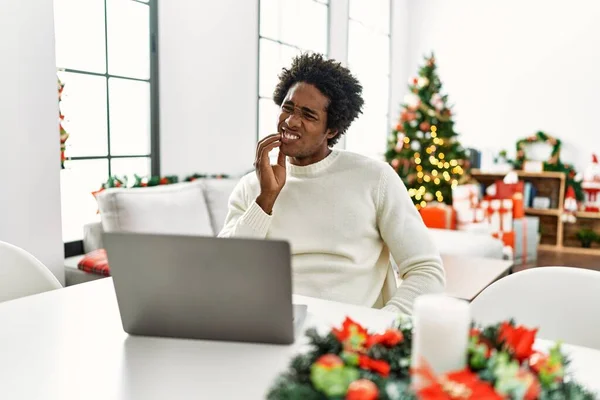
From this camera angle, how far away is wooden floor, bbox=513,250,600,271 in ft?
17.2

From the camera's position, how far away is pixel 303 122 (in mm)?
1679

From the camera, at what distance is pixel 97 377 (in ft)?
2.93

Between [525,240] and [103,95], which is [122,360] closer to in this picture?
[103,95]

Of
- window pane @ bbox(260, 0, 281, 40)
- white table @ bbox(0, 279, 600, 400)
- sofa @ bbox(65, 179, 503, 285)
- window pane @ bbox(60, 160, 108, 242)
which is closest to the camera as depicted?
white table @ bbox(0, 279, 600, 400)

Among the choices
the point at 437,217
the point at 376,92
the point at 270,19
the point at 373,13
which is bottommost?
the point at 437,217

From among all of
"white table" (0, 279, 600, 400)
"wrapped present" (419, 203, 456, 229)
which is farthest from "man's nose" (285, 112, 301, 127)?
"wrapped present" (419, 203, 456, 229)

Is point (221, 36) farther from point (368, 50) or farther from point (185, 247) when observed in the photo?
point (185, 247)

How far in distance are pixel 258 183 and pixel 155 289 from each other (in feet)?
2.60

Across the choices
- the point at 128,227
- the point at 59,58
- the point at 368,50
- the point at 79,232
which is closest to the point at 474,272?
the point at 128,227

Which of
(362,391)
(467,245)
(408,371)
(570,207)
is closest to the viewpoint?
(362,391)

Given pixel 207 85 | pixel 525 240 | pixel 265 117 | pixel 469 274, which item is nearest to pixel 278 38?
pixel 265 117

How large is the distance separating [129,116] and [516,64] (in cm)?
452

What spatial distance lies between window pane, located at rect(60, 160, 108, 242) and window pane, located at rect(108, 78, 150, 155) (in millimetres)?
183

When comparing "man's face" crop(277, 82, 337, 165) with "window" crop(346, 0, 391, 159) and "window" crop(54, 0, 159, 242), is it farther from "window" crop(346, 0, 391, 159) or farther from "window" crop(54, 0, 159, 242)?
"window" crop(346, 0, 391, 159)
